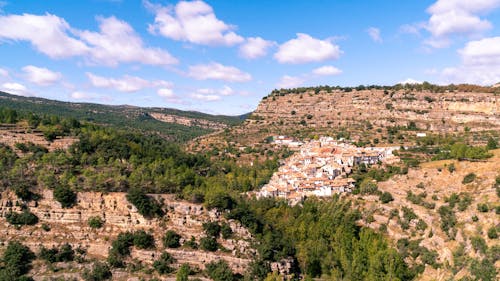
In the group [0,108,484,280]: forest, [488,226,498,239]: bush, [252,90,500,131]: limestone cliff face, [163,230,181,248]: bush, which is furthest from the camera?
[252,90,500,131]: limestone cliff face

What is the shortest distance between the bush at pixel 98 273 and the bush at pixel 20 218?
981 cm

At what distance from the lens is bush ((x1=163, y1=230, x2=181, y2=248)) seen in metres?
39.8

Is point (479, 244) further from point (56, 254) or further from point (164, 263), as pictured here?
point (56, 254)

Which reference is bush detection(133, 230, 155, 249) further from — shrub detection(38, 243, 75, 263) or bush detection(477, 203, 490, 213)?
bush detection(477, 203, 490, 213)

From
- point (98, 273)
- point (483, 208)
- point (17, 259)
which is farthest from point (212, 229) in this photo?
point (483, 208)

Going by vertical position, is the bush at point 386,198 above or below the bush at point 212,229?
above

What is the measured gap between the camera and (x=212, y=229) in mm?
41031

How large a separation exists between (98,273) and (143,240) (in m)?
5.26

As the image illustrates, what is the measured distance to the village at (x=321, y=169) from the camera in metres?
59.0

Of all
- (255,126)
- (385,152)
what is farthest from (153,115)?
(385,152)

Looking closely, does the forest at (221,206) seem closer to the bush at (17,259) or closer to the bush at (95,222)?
the bush at (17,259)

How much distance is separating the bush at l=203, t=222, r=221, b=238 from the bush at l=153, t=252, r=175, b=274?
468cm

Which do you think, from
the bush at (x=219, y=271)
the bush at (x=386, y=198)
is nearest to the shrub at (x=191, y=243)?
the bush at (x=219, y=271)

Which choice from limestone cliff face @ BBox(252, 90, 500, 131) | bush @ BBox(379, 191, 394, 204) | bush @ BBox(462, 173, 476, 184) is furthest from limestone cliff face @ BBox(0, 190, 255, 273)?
limestone cliff face @ BBox(252, 90, 500, 131)
